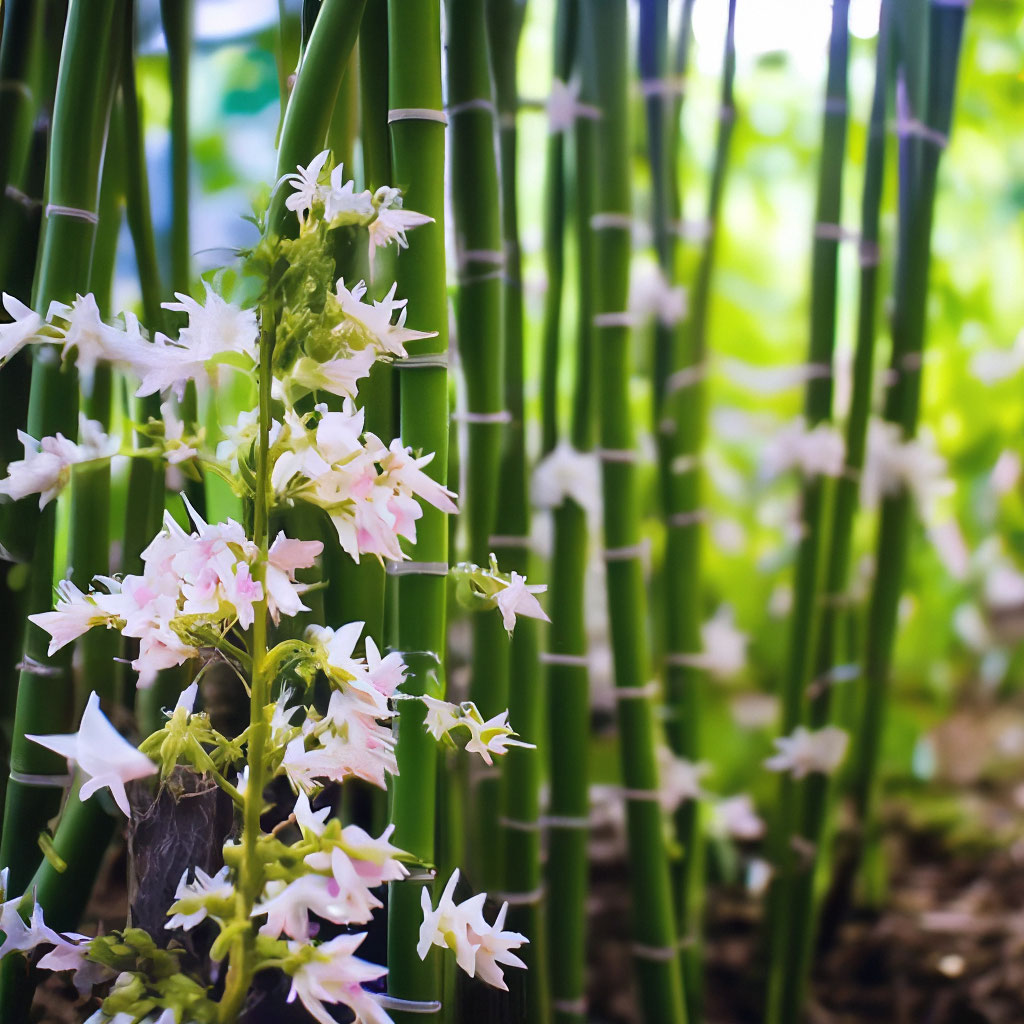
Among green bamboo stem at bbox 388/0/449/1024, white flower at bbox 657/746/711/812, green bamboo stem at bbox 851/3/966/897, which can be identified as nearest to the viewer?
green bamboo stem at bbox 388/0/449/1024

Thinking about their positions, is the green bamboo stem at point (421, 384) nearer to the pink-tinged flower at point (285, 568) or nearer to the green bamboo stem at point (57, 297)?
the pink-tinged flower at point (285, 568)

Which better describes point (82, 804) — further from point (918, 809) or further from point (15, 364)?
point (918, 809)

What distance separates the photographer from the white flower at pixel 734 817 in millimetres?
1047

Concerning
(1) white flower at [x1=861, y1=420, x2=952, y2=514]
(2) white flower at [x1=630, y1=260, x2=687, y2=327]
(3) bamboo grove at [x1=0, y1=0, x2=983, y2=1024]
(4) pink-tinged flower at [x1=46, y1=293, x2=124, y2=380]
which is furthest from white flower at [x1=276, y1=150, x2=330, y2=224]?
(1) white flower at [x1=861, y1=420, x2=952, y2=514]

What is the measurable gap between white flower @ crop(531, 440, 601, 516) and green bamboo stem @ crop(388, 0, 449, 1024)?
0.19m

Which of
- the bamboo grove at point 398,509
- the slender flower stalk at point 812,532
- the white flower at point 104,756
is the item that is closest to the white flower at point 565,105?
the bamboo grove at point 398,509

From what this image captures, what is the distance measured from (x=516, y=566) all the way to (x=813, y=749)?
39 cm

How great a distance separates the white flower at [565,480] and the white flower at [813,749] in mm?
324

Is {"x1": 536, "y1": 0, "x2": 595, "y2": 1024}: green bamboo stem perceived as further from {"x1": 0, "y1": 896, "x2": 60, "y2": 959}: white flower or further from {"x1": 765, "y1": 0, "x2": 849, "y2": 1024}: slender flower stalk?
{"x1": 0, "y1": 896, "x2": 60, "y2": 959}: white flower

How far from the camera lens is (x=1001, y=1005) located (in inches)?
33.9

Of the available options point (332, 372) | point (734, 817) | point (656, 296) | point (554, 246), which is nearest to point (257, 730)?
point (332, 372)

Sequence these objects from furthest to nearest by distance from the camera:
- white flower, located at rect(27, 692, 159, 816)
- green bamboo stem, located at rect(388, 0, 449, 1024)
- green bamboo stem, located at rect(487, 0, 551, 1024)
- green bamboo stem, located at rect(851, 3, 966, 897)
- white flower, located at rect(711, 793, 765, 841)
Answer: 1. white flower, located at rect(711, 793, 765, 841)
2. green bamboo stem, located at rect(851, 3, 966, 897)
3. green bamboo stem, located at rect(487, 0, 551, 1024)
4. green bamboo stem, located at rect(388, 0, 449, 1024)
5. white flower, located at rect(27, 692, 159, 816)

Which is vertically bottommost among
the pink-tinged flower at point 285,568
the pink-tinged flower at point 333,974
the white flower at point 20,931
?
the white flower at point 20,931

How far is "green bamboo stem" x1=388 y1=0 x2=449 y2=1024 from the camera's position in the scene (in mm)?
505
